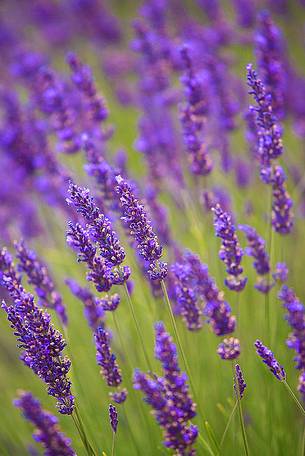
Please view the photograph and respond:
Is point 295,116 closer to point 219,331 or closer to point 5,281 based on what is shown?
point 219,331

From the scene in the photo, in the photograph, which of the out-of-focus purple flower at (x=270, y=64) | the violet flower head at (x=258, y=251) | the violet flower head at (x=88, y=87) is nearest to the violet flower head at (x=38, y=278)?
the violet flower head at (x=258, y=251)

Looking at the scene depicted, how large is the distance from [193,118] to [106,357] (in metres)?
1.20

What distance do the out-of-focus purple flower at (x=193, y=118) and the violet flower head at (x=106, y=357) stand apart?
1.04 meters

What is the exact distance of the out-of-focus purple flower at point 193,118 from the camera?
229cm

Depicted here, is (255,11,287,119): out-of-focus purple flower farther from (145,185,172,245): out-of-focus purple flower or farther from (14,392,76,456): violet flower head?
(14,392,76,456): violet flower head

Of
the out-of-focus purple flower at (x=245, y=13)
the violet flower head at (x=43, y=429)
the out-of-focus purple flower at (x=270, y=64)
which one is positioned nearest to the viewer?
the violet flower head at (x=43, y=429)

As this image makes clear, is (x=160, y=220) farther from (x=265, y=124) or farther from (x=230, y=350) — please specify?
(x=230, y=350)

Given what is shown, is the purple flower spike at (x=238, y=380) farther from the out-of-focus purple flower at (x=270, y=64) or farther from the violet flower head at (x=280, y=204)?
the out-of-focus purple flower at (x=270, y=64)

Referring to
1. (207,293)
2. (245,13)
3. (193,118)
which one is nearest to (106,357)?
(207,293)

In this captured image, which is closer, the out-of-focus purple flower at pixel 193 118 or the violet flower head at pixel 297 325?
the violet flower head at pixel 297 325

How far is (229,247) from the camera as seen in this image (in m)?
1.64

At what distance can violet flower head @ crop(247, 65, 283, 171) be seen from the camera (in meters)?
1.69

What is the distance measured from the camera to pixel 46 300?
6.40 ft

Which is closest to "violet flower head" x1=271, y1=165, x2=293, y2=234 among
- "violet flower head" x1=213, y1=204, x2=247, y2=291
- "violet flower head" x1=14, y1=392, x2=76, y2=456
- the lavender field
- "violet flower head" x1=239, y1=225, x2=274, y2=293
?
the lavender field
